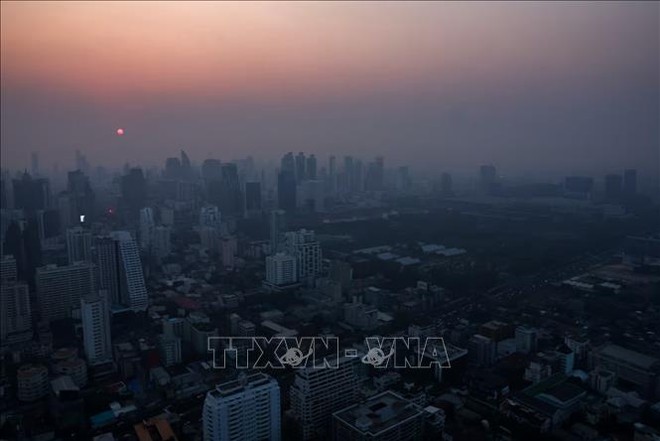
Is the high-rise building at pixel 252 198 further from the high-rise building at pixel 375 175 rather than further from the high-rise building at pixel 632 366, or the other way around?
the high-rise building at pixel 632 366

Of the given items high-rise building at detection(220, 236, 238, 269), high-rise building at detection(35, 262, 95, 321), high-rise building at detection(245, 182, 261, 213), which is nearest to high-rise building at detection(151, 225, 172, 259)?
high-rise building at detection(220, 236, 238, 269)

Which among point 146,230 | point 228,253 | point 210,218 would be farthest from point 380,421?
point 210,218

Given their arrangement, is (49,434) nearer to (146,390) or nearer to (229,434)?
(146,390)

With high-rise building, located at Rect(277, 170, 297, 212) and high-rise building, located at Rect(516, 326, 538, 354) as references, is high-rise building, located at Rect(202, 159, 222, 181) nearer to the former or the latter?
high-rise building, located at Rect(277, 170, 297, 212)

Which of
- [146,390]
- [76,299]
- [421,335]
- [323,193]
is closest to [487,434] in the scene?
[421,335]

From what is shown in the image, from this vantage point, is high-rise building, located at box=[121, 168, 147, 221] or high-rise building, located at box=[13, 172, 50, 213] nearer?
high-rise building, located at box=[13, 172, 50, 213]

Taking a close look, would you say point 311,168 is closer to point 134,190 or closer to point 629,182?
point 134,190
